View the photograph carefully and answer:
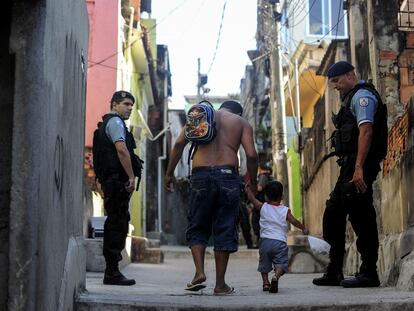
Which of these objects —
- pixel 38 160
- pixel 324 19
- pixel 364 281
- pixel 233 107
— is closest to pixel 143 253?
pixel 233 107

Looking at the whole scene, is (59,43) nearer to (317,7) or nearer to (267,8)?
(267,8)

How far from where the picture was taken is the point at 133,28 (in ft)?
63.2

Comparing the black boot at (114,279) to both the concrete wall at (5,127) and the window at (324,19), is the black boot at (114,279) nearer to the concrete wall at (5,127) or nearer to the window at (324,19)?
the concrete wall at (5,127)

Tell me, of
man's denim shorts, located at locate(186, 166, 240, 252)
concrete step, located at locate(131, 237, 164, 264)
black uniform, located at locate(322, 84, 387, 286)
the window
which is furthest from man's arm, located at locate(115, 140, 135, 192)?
the window

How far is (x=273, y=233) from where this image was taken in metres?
5.84

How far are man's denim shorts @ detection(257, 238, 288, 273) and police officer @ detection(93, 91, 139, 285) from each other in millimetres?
1146

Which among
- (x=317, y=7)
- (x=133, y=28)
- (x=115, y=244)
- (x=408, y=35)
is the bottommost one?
(x=115, y=244)

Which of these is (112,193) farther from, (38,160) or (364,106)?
(38,160)

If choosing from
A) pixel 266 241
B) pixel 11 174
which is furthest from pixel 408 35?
pixel 11 174

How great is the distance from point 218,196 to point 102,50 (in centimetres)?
1146

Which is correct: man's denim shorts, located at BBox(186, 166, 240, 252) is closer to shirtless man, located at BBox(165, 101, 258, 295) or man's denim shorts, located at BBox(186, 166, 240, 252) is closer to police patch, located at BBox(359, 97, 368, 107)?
shirtless man, located at BBox(165, 101, 258, 295)

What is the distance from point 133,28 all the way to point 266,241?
47.0 ft

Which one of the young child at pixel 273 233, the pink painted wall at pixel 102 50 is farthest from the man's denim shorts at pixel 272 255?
the pink painted wall at pixel 102 50

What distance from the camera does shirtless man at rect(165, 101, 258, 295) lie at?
205 inches
